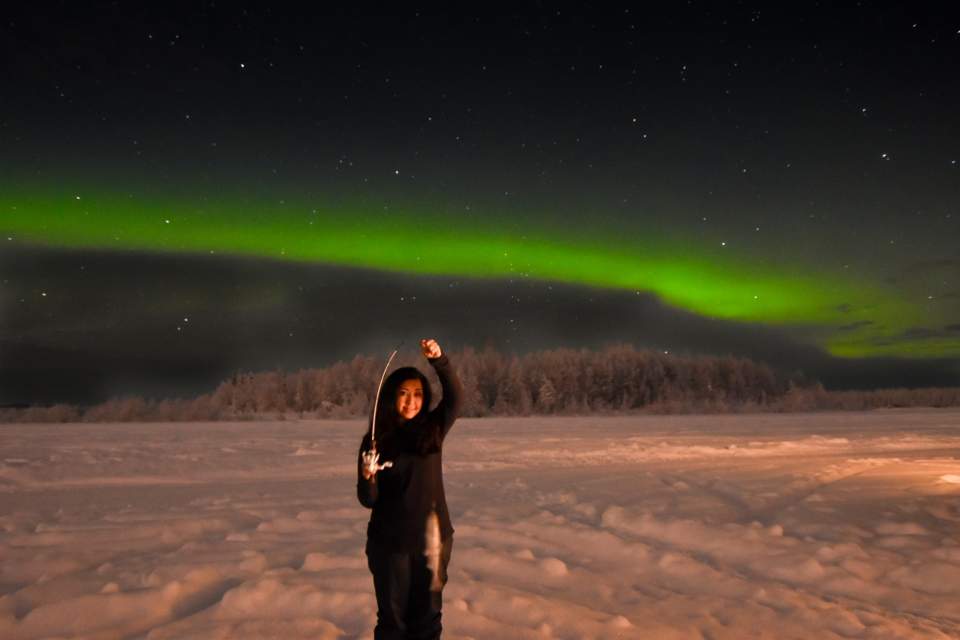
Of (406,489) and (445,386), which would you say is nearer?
(406,489)

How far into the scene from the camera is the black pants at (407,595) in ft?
12.3

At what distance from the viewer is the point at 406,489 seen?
3.85 meters

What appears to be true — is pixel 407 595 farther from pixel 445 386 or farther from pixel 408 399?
pixel 445 386

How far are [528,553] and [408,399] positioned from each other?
380 cm

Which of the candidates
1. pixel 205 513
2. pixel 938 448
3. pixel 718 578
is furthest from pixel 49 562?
pixel 938 448

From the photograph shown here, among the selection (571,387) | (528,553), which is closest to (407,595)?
(528,553)

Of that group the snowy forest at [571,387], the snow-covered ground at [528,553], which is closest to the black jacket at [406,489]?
the snow-covered ground at [528,553]

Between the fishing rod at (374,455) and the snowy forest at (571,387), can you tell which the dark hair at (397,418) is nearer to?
the fishing rod at (374,455)

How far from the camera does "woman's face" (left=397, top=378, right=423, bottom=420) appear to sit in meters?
4.00

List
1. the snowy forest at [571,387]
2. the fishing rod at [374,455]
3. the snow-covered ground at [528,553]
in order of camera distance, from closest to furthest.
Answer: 1. the fishing rod at [374,455]
2. the snow-covered ground at [528,553]
3. the snowy forest at [571,387]

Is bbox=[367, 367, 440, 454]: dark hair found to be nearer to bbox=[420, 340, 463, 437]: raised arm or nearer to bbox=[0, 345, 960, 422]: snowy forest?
bbox=[420, 340, 463, 437]: raised arm

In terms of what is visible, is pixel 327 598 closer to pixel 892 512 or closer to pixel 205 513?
pixel 205 513

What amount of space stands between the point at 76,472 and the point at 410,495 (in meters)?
13.4

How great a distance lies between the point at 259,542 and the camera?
25.3ft
